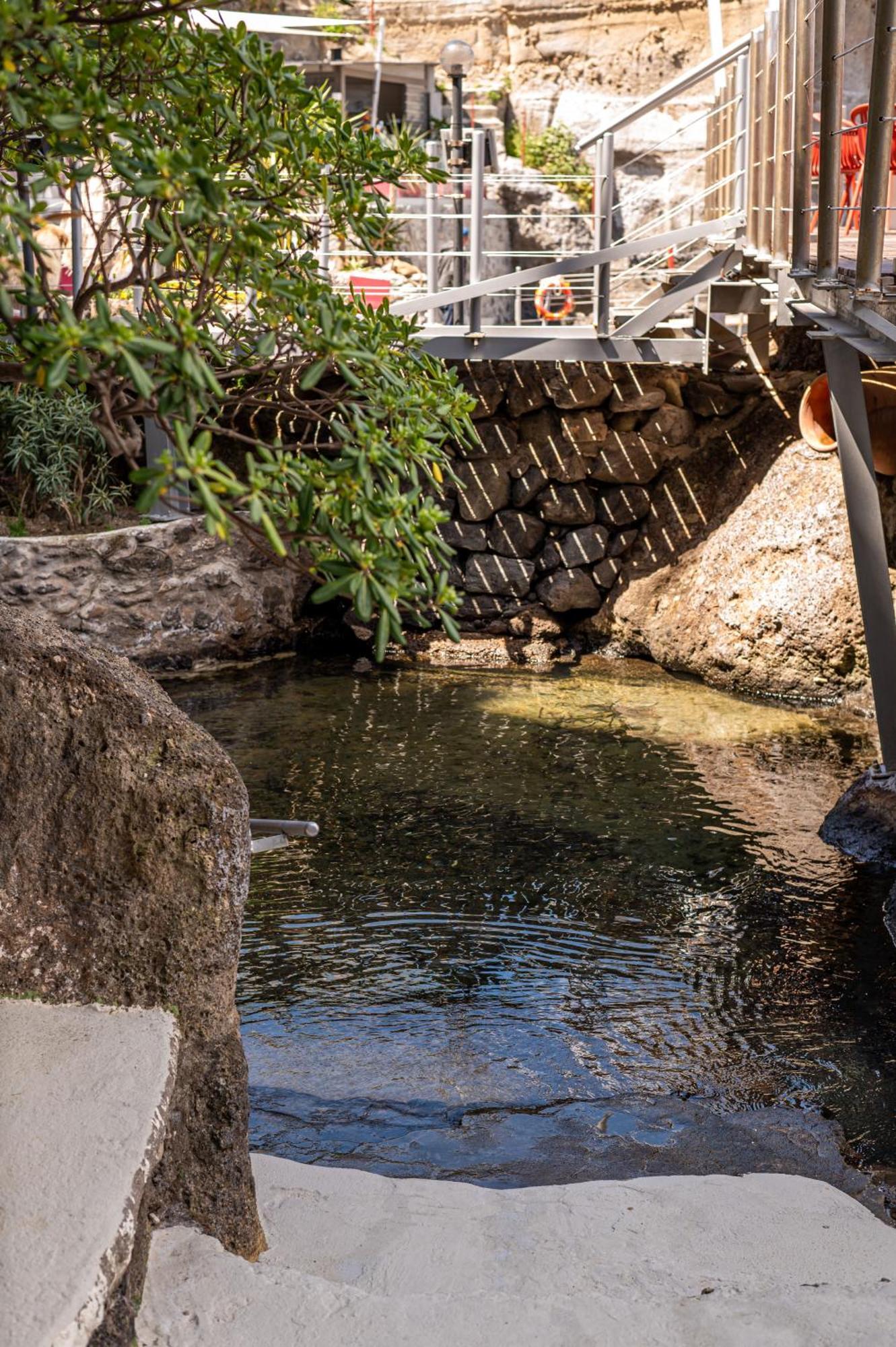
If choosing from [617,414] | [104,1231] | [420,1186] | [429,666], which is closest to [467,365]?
[617,414]

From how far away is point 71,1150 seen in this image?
2.59 metres

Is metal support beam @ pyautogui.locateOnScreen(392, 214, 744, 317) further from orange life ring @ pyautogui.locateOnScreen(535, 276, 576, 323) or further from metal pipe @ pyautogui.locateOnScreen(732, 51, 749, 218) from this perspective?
orange life ring @ pyautogui.locateOnScreen(535, 276, 576, 323)

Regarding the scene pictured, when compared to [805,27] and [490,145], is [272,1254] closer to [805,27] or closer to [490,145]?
[805,27]

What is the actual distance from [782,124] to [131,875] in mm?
6776

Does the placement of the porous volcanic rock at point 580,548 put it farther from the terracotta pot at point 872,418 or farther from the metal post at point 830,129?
the metal post at point 830,129

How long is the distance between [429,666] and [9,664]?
8985 mm

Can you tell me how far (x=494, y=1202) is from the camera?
3791 mm

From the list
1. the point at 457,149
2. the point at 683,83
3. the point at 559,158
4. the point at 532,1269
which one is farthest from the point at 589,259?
the point at 559,158

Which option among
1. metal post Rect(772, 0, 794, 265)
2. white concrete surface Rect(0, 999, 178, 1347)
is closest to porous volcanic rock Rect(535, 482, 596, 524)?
metal post Rect(772, 0, 794, 265)

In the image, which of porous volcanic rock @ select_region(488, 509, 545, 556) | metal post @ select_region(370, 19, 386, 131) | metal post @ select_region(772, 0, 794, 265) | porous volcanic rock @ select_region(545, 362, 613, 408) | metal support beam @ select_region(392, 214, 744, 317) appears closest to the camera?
metal post @ select_region(772, 0, 794, 265)

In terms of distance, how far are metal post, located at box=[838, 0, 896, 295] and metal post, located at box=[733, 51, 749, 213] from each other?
4.90 metres

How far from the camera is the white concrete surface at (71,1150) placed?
2.27m

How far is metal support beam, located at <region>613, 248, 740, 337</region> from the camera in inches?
403

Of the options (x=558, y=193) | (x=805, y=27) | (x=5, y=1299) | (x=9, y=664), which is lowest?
(x=5, y=1299)
